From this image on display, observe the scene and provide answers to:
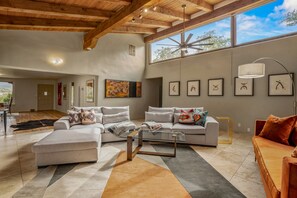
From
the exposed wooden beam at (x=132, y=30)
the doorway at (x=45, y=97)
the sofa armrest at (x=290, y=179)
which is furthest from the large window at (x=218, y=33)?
the doorway at (x=45, y=97)

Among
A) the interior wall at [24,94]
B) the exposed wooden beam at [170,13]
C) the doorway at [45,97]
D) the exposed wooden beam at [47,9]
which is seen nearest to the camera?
the exposed wooden beam at [47,9]

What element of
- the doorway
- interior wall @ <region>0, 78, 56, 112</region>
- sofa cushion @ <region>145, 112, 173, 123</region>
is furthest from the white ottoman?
the doorway

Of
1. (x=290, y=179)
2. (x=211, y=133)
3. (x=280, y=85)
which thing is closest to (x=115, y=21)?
(x=211, y=133)

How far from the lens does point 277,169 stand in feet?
6.20

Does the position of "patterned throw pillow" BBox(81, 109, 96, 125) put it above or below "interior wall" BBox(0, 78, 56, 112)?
below

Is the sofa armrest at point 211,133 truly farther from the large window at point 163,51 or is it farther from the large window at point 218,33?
the large window at point 163,51

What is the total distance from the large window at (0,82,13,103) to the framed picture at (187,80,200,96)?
417 inches

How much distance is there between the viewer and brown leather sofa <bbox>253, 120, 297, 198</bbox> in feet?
4.47

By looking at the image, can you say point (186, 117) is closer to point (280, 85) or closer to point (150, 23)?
point (280, 85)

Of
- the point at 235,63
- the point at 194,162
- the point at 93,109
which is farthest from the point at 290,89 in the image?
the point at 93,109

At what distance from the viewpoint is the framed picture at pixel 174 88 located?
24.8ft

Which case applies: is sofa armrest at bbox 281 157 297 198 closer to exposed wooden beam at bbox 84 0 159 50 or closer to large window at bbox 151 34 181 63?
exposed wooden beam at bbox 84 0 159 50

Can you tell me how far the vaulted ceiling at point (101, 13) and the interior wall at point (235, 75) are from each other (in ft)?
4.31

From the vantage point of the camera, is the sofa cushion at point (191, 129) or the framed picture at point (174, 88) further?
the framed picture at point (174, 88)
